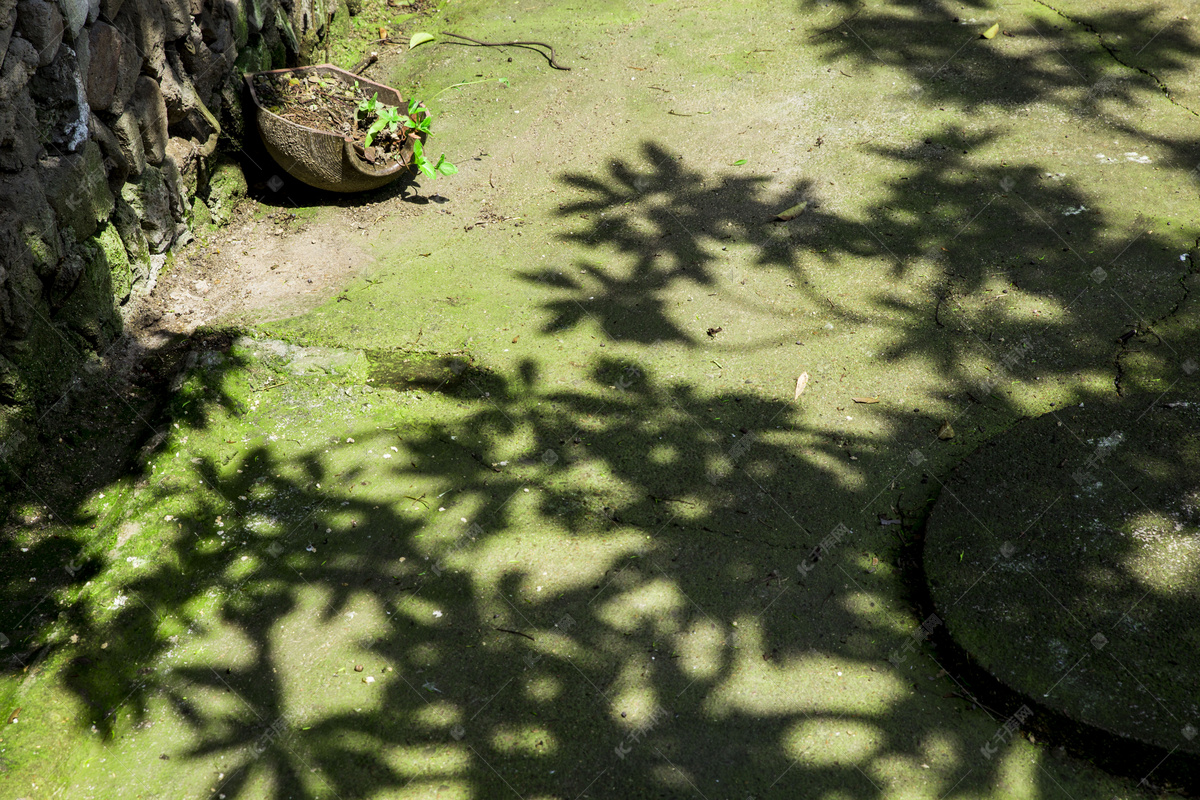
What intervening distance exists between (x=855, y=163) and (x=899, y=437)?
6.70ft

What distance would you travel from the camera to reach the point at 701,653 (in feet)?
8.09

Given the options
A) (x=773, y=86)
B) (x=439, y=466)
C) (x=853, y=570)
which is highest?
(x=773, y=86)

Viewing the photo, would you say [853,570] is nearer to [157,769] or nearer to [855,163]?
[157,769]

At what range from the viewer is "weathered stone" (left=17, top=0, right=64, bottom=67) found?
2.85 metres

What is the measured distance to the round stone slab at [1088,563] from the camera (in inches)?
85.4

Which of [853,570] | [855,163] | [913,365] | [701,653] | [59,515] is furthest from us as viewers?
[855,163]

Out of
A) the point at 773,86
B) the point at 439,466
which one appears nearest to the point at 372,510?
the point at 439,466

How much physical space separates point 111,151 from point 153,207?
1.21ft

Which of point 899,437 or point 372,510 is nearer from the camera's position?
point 372,510

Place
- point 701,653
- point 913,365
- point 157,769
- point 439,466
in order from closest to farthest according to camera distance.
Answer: point 157,769
point 701,653
point 439,466
point 913,365

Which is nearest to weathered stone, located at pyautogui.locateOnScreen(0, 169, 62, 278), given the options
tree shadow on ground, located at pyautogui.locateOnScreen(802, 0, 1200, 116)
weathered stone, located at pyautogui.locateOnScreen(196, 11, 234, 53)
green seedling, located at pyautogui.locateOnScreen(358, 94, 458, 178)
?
weathered stone, located at pyautogui.locateOnScreen(196, 11, 234, 53)

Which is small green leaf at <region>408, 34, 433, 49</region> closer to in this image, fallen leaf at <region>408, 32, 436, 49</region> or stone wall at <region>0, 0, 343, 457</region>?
fallen leaf at <region>408, 32, 436, 49</region>

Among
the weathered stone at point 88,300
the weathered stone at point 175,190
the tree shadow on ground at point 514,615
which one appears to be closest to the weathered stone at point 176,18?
the weathered stone at point 175,190

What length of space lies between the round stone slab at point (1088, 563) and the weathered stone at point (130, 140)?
3757 mm
